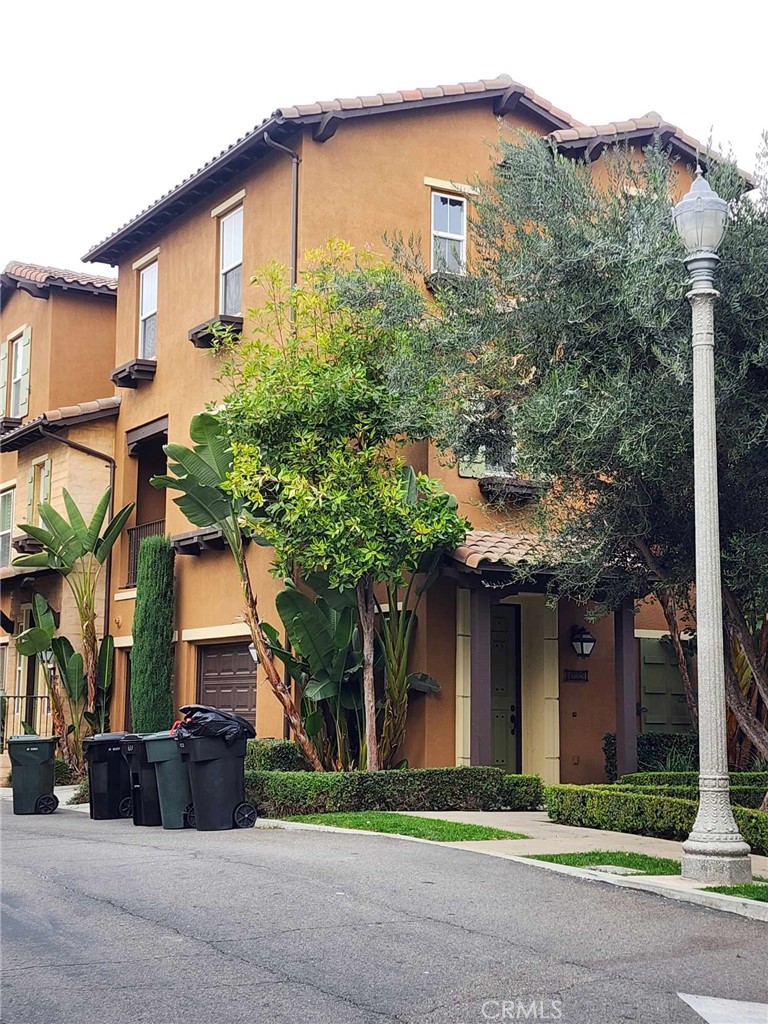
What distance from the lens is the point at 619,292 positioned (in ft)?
35.9

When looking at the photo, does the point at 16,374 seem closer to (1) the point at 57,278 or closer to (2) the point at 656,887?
(1) the point at 57,278

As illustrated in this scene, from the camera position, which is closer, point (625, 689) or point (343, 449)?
point (343, 449)

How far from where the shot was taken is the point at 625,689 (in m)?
16.4

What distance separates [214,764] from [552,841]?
12.1 ft

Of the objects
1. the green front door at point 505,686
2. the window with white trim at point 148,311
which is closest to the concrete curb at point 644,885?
the green front door at point 505,686

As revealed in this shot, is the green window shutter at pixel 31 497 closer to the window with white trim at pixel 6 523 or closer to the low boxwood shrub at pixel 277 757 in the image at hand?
the window with white trim at pixel 6 523

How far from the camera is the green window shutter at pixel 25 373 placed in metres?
26.0

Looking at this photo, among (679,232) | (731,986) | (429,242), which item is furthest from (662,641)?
(731,986)

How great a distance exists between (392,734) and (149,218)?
1046 cm

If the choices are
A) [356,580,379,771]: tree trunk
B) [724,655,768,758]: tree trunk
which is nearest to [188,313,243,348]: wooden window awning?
[356,580,379,771]: tree trunk

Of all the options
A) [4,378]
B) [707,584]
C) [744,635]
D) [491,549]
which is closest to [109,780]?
[491,549]

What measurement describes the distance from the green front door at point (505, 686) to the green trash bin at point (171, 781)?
5284 millimetres

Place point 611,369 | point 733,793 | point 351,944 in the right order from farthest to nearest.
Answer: point 733,793 → point 611,369 → point 351,944

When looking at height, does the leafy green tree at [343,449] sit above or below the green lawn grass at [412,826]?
above
